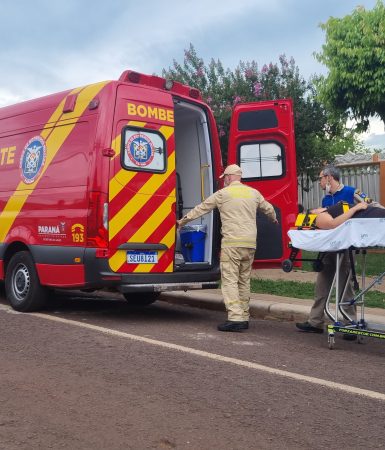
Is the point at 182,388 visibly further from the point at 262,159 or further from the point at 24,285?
the point at 262,159

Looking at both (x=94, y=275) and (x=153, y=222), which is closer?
(x=94, y=275)

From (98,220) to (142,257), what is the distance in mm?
675

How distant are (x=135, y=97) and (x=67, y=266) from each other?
200 cm

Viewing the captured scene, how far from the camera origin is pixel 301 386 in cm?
443

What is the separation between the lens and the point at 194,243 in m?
7.71

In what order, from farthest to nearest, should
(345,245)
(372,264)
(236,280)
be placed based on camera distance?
(372,264)
(236,280)
(345,245)

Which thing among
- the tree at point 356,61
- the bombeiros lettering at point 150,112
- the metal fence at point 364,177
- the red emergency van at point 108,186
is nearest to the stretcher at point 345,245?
the red emergency van at point 108,186

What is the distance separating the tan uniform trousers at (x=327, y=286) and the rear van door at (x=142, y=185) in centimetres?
167

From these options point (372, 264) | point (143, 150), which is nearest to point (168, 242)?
point (143, 150)

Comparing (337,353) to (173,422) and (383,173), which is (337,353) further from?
(383,173)

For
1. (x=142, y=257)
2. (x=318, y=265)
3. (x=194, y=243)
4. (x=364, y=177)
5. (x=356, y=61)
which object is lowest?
(x=318, y=265)

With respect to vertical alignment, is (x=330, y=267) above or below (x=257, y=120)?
below

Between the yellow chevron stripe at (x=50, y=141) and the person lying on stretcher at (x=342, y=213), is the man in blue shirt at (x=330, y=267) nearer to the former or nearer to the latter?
the person lying on stretcher at (x=342, y=213)

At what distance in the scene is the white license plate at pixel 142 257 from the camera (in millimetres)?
6773
